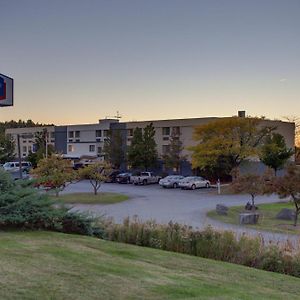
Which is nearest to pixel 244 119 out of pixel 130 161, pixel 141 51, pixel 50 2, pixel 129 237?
pixel 130 161

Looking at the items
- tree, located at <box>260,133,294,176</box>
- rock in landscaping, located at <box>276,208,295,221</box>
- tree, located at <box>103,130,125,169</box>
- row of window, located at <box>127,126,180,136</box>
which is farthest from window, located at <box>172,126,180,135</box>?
rock in landscaping, located at <box>276,208,295,221</box>

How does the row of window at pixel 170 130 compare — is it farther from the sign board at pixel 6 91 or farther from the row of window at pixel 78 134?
the sign board at pixel 6 91

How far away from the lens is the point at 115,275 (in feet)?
21.6

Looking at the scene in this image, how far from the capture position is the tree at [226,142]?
5188 cm

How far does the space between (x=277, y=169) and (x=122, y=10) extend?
45.9 metres

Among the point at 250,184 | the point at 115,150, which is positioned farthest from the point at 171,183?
the point at 250,184

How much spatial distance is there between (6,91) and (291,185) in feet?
52.8

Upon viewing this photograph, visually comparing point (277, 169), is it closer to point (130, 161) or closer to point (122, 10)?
point (130, 161)

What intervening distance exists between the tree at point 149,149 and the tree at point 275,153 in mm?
14419

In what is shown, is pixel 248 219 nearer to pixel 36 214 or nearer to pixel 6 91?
pixel 6 91

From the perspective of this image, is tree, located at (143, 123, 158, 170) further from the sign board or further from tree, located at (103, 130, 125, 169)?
the sign board

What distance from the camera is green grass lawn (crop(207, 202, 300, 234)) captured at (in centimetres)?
2258

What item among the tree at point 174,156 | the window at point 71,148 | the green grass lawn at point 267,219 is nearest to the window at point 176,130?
the tree at point 174,156

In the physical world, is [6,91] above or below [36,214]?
above
